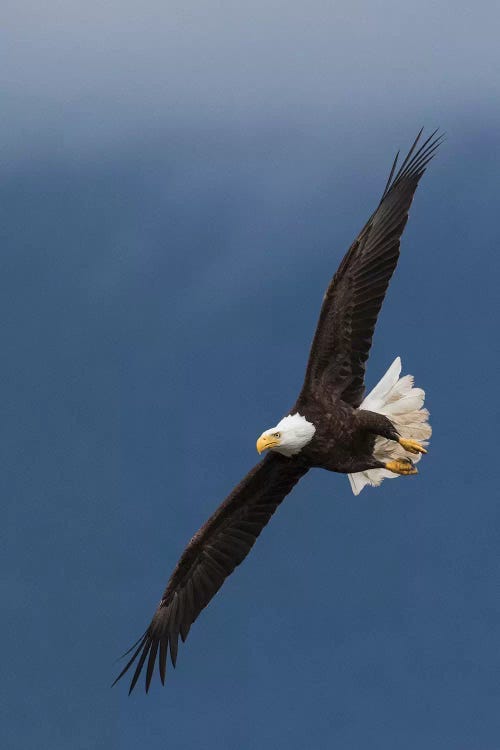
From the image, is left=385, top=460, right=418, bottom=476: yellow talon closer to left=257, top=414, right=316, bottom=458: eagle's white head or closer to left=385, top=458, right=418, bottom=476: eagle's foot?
left=385, top=458, right=418, bottom=476: eagle's foot

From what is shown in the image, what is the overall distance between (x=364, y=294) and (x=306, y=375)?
2.65 feet

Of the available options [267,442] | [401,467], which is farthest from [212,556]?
[401,467]

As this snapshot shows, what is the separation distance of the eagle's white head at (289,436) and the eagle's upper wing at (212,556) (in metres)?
0.93

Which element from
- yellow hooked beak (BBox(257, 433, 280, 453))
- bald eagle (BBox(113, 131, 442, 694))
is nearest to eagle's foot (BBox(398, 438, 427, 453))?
bald eagle (BBox(113, 131, 442, 694))

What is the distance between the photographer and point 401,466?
13.4 meters

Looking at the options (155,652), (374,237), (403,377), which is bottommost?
(155,652)

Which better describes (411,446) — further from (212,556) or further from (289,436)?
(212,556)

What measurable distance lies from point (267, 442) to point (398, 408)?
113cm

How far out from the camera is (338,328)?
1316cm

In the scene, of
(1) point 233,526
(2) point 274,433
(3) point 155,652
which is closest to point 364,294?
(2) point 274,433

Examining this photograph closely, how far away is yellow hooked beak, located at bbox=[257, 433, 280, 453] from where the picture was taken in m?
13.1

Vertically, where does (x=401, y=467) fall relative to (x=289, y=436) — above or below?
below

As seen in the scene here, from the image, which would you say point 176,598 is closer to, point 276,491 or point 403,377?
point 276,491

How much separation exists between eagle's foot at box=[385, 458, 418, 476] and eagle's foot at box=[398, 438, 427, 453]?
304mm
